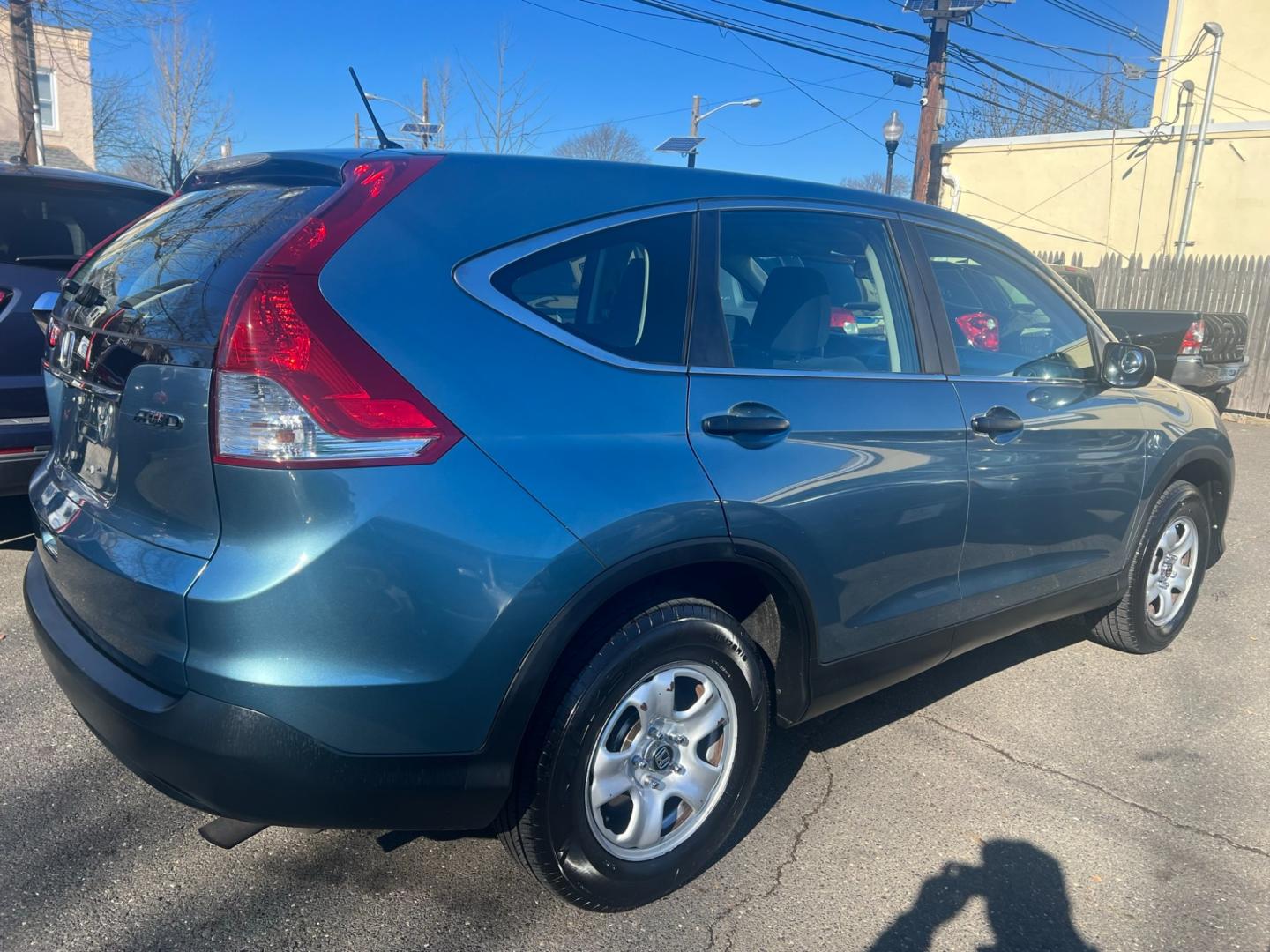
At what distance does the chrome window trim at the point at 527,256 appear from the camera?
85.7 inches

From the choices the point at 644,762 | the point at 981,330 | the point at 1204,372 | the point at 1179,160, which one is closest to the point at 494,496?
the point at 644,762

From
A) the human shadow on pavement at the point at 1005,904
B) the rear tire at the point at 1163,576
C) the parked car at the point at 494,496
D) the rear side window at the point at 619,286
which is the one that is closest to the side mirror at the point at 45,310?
the parked car at the point at 494,496

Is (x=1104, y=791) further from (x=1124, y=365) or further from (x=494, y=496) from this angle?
(x=494, y=496)

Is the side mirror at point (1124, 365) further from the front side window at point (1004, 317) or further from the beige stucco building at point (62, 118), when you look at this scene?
the beige stucco building at point (62, 118)

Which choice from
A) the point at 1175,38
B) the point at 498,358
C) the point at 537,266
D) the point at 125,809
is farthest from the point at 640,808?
the point at 1175,38

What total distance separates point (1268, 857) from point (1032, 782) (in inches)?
26.3

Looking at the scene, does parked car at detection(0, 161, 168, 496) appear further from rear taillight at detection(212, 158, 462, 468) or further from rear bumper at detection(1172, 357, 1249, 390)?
rear bumper at detection(1172, 357, 1249, 390)

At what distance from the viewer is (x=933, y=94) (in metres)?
16.6

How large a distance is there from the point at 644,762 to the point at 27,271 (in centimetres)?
370

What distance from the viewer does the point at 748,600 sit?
2.79 metres

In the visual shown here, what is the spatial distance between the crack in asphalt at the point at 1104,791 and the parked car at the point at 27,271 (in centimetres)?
394

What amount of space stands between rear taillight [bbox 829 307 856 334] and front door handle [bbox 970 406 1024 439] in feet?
1.63

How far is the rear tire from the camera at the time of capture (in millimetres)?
4184

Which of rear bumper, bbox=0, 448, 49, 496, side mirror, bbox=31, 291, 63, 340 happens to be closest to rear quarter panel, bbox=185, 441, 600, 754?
side mirror, bbox=31, 291, 63, 340
